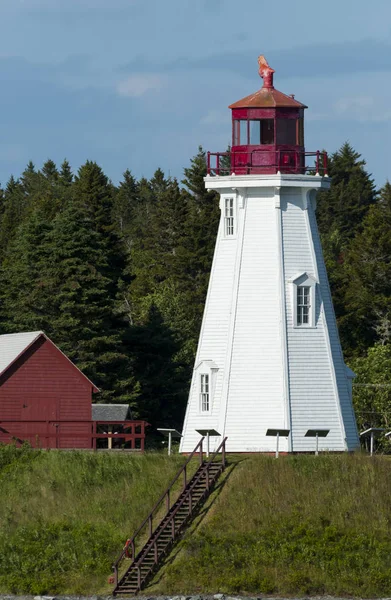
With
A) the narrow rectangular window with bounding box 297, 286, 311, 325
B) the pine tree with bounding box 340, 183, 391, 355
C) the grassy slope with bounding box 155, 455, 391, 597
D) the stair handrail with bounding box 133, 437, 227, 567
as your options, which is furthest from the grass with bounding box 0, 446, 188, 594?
the pine tree with bounding box 340, 183, 391, 355

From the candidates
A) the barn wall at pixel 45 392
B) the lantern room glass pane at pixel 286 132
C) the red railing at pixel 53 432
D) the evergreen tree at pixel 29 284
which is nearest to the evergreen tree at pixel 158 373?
the evergreen tree at pixel 29 284

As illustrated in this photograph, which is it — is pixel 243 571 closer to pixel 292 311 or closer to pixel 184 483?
pixel 184 483

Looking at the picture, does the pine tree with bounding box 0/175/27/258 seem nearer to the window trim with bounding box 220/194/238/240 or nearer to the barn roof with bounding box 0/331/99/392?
the barn roof with bounding box 0/331/99/392

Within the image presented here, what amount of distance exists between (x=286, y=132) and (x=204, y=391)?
6978 millimetres

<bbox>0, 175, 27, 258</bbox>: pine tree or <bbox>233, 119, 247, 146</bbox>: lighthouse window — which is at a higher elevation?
<bbox>0, 175, 27, 258</bbox>: pine tree

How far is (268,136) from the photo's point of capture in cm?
4403

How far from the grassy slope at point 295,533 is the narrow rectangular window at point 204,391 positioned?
3.16m

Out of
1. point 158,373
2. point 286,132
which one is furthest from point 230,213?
point 158,373

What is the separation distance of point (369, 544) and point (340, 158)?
79.4 m

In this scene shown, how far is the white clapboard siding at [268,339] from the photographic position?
141 ft

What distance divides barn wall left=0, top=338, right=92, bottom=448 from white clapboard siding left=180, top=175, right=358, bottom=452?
16.5ft

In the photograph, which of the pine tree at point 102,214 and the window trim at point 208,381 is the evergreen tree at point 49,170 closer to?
the pine tree at point 102,214

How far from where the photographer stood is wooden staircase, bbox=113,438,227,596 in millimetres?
37250

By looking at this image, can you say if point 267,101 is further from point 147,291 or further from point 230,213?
point 147,291
